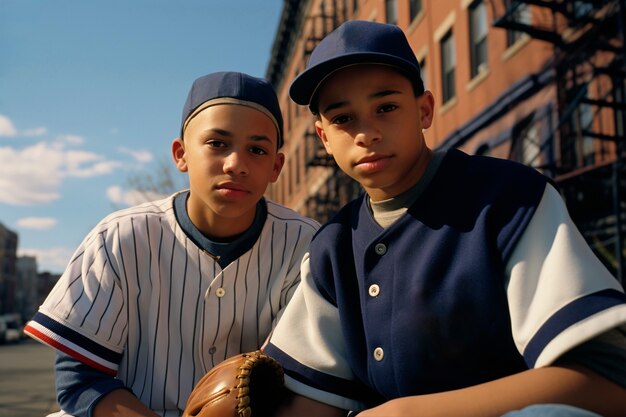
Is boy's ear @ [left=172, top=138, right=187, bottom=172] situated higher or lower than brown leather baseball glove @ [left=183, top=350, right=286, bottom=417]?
higher

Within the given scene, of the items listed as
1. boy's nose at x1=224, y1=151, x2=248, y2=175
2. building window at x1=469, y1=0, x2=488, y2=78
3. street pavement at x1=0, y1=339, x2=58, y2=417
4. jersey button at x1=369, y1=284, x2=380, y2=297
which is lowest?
street pavement at x1=0, y1=339, x2=58, y2=417

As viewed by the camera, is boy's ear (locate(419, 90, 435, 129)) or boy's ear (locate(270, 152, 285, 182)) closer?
boy's ear (locate(419, 90, 435, 129))

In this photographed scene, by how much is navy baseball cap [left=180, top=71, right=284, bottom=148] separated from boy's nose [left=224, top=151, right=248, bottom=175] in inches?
10.0

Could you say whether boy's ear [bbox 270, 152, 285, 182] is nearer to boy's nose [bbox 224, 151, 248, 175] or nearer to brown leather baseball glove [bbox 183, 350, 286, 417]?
boy's nose [bbox 224, 151, 248, 175]

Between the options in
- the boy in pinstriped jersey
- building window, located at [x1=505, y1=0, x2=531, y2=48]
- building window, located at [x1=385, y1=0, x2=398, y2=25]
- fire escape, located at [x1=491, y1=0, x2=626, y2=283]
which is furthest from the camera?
building window, located at [x1=385, y1=0, x2=398, y2=25]

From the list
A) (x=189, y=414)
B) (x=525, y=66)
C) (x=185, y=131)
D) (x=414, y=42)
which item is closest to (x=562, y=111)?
(x=525, y=66)

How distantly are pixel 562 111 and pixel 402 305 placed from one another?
36.0ft

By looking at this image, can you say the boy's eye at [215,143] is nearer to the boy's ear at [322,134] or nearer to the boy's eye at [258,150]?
the boy's eye at [258,150]

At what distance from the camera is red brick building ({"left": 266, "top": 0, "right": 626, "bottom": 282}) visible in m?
10.5

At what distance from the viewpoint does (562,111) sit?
1198 cm

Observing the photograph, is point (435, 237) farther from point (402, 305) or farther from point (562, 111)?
point (562, 111)

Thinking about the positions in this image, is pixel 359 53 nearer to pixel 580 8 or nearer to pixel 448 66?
pixel 580 8

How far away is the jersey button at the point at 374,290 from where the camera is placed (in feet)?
7.23

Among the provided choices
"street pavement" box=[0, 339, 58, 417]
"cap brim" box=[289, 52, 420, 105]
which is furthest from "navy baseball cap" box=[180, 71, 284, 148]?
"street pavement" box=[0, 339, 58, 417]
